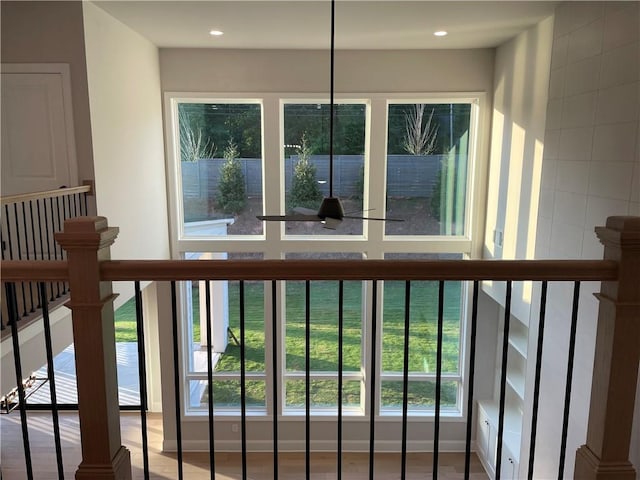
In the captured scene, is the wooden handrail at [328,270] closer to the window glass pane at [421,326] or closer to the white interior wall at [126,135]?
the white interior wall at [126,135]

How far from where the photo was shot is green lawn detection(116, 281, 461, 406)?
6.80 meters

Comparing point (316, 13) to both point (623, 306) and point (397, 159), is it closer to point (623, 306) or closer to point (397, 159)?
point (397, 159)

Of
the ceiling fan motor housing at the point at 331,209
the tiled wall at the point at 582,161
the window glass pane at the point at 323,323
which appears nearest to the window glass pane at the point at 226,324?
the window glass pane at the point at 323,323

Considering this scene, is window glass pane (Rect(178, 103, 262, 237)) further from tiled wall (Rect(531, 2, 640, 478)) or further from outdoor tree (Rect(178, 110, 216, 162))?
tiled wall (Rect(531, 2, 640, 478))

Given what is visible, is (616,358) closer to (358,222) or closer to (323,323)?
(358,222)

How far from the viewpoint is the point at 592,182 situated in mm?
3555

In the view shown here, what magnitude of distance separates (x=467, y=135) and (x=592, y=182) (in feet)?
9.80

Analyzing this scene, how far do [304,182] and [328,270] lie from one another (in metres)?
5.10

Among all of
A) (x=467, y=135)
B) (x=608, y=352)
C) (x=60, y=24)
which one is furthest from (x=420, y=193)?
(x=608, y=352)

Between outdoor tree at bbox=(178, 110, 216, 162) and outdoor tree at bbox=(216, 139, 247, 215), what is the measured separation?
0.24m

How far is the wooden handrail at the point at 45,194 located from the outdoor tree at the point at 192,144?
204 cm

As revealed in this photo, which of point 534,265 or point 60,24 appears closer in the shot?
point 534,265

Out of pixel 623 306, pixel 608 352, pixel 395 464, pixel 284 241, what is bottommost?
pixel 395 464

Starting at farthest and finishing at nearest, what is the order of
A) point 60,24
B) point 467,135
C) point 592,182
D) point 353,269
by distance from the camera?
point 467,135
point 60,24
point 592,182
point 353,269
